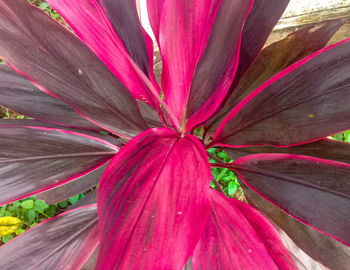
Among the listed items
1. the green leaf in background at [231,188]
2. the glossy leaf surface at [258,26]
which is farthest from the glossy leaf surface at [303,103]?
the green leaf in background at [231,188]

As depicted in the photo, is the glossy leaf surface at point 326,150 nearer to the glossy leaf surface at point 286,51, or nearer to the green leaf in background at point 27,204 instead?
the glossy leaf surface at point 286,51

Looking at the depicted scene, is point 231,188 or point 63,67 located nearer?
point 63,67

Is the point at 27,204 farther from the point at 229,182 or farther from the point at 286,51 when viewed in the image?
the point at 286,51

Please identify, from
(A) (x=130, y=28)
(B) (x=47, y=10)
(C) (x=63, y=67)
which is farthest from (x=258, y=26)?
(B) (x=47, y=10)

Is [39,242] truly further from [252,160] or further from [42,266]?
[252,160]

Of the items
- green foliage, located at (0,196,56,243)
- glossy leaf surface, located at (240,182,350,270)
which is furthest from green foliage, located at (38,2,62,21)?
glossy leaf surface, located at (240,182,350,270)

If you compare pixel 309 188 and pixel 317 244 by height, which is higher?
pixel 309 188
